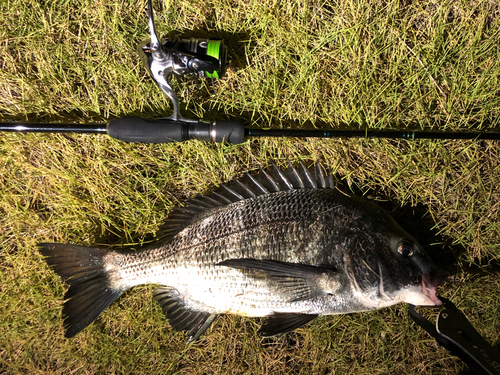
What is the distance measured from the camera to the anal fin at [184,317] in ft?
7.66

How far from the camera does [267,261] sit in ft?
6.70

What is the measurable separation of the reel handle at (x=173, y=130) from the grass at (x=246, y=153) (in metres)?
0.32

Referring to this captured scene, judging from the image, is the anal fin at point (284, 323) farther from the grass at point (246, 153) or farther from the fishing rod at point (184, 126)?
the fishing rod at point (184, 126)

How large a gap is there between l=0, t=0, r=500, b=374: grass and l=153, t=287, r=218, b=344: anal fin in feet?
0.89

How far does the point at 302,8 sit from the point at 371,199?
1.54 m

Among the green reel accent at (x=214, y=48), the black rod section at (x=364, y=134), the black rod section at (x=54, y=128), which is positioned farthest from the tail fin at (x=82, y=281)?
the green reel accent at (x=214, y=48)

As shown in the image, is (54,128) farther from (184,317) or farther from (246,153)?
(184,317)

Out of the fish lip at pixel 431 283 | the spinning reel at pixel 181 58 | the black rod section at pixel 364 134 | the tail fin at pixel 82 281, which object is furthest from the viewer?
the tail fin at pixel 82 281

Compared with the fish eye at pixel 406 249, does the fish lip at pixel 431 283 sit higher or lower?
lower

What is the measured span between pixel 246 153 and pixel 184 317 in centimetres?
131

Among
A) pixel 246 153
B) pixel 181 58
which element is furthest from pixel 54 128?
pixel 246 153

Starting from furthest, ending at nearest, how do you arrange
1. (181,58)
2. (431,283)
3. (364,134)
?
(364,134)
(181,58)
(431,283)

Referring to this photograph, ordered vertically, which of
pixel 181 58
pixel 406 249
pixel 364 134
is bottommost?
pixel 406 249

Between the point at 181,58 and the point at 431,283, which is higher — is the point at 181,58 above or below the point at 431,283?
above
